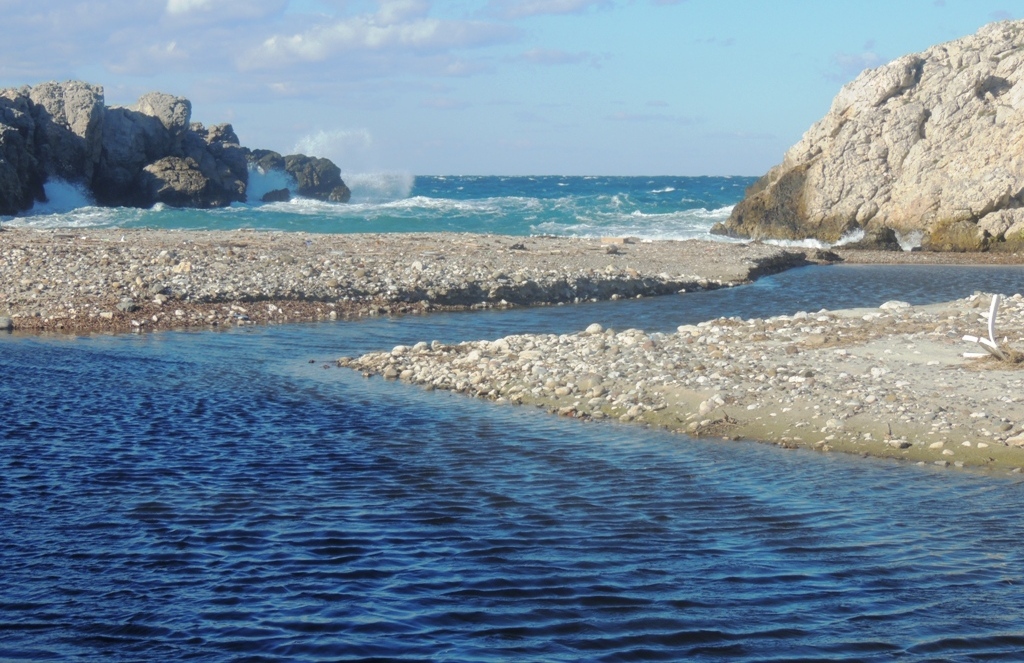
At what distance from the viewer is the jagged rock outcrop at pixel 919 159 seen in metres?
42.4

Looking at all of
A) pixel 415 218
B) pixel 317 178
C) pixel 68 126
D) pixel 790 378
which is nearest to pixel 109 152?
pixel 68 126

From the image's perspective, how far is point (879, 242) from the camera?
146ft

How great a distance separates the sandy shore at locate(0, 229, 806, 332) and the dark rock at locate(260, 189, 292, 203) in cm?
4684

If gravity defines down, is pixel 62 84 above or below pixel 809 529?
above

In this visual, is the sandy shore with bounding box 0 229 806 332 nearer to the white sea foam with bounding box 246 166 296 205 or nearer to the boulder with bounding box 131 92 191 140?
the boulder with bounding box 131 92 191 140

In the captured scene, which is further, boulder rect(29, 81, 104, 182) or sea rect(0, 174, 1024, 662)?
boulder rect(29, 81, 104, 182)

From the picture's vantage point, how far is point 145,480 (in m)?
10.5

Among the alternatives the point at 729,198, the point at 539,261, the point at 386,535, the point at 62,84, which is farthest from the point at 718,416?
the point at 729,198

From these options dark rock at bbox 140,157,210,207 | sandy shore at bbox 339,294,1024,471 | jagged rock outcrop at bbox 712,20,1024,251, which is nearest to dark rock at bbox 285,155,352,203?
dark rock at bbox 140,157,210,207

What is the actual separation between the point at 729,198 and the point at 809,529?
89590mm

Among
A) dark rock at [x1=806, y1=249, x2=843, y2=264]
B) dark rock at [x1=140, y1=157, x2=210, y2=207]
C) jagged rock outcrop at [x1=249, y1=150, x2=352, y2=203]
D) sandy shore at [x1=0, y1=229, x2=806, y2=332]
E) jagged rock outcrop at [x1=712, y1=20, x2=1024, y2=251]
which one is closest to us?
sandy shore at [x1=0, y1=229, x2=806, y2=332]

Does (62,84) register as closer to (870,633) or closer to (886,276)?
(886,276)

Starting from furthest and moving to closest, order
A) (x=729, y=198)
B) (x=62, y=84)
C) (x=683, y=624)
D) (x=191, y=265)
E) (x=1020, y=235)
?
(x=729, y=198) → (x=62, y=84) → (x=1020, y=235) → (x=191, y=265) → (x=683, y=624)

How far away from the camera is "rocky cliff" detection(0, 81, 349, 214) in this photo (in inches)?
2418
